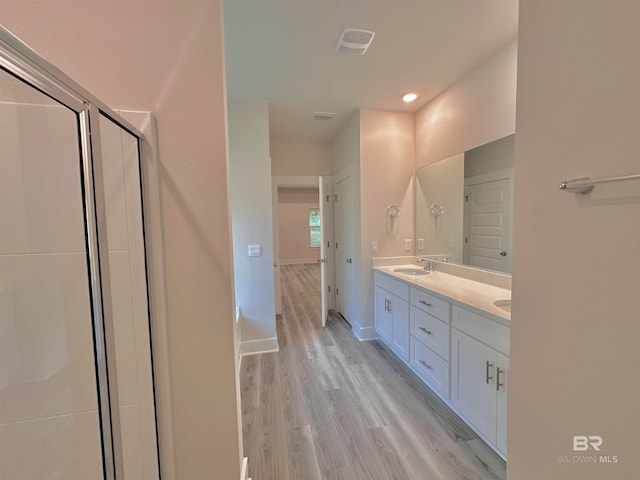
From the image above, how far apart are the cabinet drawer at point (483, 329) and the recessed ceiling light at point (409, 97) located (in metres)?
2.20

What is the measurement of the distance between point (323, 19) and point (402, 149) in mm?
1833

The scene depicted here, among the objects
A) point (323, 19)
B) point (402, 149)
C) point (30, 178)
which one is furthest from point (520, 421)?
point (402, 149)

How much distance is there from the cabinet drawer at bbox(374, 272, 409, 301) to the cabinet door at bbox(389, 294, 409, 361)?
6cm

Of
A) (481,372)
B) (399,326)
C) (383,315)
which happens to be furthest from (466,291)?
(383,315)

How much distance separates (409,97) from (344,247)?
2043mm

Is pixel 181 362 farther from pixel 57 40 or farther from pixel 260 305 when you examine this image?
pixel 260 305

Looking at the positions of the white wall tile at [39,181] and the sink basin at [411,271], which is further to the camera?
the sink basin at [411,271]

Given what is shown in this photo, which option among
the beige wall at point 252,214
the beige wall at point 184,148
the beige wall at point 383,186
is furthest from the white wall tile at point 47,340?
the beige wall at point 383,186

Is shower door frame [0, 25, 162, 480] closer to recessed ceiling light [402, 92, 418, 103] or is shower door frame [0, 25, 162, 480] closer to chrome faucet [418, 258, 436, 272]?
recessed ceiling light [402, 92, 418, 103]

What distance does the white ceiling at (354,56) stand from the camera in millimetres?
1604

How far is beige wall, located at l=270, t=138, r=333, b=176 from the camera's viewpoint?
3.97 meters

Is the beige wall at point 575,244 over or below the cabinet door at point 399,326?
over

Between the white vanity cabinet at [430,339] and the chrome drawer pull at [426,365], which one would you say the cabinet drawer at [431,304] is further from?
the chrome drawer pull at [426,365]

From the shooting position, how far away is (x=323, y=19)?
1.68 m
